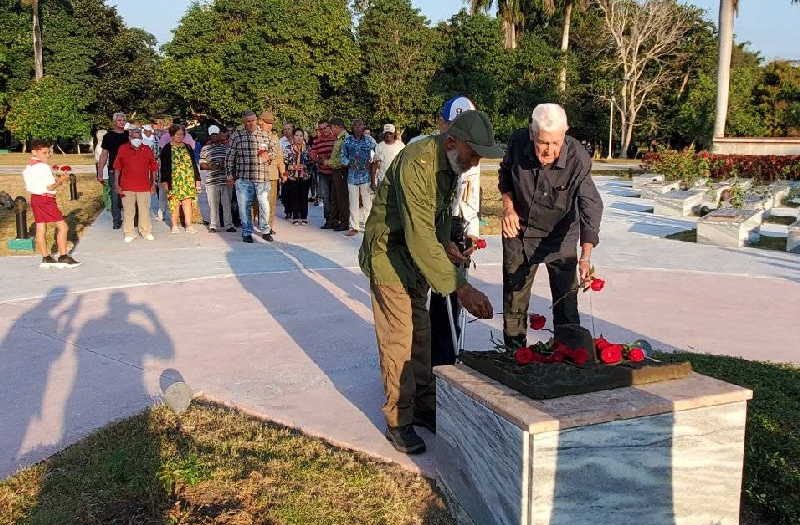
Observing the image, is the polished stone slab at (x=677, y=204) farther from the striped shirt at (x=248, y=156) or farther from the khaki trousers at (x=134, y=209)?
the khaki trousers at (x=134, y=209)

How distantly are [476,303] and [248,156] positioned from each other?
330 inches

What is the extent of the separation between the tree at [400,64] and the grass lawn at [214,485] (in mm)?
42818

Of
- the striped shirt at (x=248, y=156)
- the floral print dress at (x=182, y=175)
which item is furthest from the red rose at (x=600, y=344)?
the floral print dress at (x=182, y=175)

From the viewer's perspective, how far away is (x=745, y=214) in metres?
11.9

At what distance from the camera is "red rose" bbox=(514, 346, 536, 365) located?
10.8 ft

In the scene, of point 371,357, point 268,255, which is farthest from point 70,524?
point 268,255

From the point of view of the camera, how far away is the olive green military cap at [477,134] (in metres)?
3.51

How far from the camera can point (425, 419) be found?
4371 mm

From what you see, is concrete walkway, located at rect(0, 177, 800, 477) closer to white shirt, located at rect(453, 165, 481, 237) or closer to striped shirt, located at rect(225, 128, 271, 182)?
striped shirt, located at rect(225, 128, 271, 182)

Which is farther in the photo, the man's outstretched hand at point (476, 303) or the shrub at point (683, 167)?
the shrub at point (683, 167)

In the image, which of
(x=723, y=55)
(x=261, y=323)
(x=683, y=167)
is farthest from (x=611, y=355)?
(x=723, y=55)

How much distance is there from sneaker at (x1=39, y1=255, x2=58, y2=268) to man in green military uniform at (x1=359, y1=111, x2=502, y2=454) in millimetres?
6769

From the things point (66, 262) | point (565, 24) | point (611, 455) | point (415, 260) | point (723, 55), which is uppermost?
point (565, 24)

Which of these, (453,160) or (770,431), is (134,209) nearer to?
(453,160)
